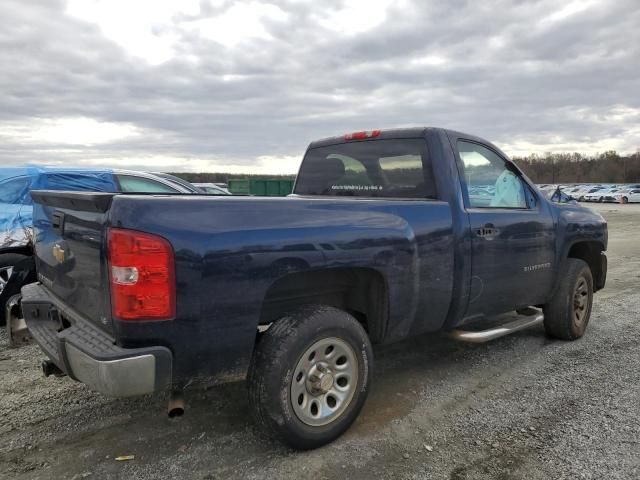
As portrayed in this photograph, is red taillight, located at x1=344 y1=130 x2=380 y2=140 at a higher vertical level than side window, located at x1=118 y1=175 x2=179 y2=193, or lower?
higher

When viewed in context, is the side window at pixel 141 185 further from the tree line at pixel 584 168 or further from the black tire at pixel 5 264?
the tree line at pixel 584 168

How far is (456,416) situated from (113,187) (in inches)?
213

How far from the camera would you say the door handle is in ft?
12.6

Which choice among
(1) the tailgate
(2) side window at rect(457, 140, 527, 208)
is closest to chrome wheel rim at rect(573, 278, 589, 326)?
(2) side window at rect(457, 140, 527, 208)

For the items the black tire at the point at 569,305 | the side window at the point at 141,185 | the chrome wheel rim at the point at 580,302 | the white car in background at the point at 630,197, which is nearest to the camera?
the black tire at the point at 569,305

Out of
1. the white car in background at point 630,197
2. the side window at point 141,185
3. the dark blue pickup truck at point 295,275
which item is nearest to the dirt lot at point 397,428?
the dark blue pickup truck at point 295,275

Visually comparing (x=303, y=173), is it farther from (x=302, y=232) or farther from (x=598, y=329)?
(x=598, y=329)

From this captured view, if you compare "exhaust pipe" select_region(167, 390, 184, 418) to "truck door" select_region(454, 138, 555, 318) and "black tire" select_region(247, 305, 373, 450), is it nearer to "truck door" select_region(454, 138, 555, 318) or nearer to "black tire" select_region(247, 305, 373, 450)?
"black tire" select_region(247, 305, 373, 450)

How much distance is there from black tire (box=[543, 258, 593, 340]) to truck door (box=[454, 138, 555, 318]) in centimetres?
25

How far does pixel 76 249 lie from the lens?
2.83m

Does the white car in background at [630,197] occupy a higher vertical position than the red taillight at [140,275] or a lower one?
lower

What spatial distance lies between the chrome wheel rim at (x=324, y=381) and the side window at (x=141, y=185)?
15.2 ft

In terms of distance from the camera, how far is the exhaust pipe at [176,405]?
104 inches

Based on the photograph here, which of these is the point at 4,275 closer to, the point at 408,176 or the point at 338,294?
the point at 338,294
